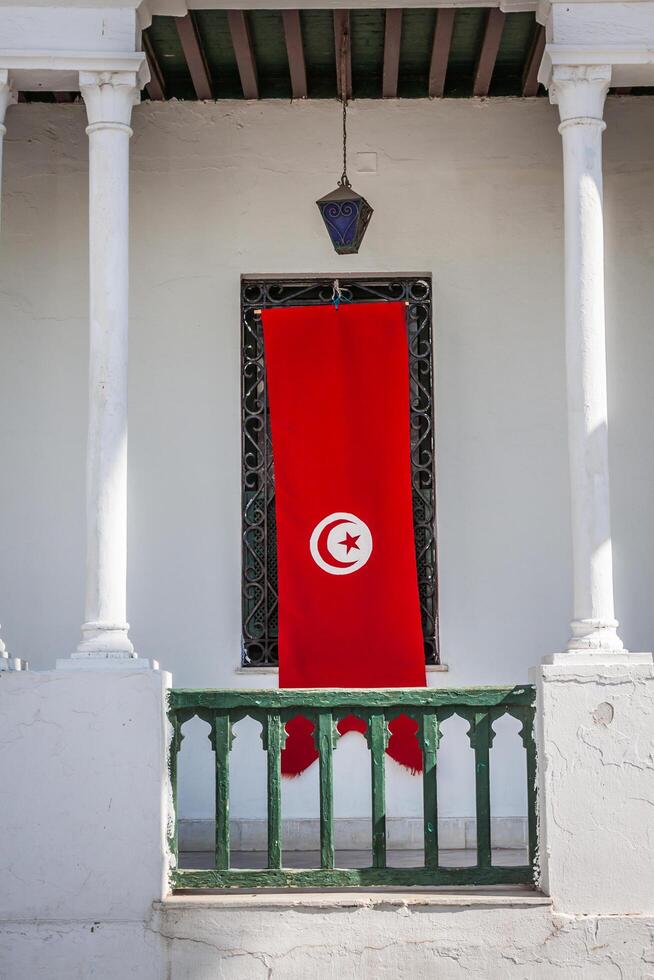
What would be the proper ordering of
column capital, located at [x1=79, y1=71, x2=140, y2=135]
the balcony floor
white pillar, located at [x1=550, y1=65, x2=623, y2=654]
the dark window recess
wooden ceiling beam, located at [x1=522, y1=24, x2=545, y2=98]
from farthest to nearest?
the dark window recess → wooden ceiling beam, located at [x1=522, y1=24, x2=545, y2=98] → the balcony floor → column capital, located at [x1=79, y1=71, x2=140, y2=135] → white pillar, located at [x1=550, y1=65, x2=623, y2=654]

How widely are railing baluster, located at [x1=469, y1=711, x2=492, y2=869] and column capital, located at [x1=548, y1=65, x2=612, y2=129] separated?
112 inches

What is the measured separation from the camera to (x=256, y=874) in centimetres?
629

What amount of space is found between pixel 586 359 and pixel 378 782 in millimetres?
2168

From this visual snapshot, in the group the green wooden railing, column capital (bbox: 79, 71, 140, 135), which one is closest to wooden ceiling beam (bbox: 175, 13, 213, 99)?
column capital (bbox: 79, 71, 140, 135)

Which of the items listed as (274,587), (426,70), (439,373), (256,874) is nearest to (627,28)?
(426,70)

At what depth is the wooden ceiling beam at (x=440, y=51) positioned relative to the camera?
289 inches

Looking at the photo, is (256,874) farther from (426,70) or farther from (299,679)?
(426,70)

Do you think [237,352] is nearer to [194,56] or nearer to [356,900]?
[194,56]

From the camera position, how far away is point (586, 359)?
661 cm

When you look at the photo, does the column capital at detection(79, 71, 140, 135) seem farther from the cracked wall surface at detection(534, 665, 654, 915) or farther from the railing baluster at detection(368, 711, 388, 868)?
the cracked wall surface at detection(534, 665, 654, 915)

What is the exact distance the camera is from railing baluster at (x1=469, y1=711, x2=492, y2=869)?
20.7 ft

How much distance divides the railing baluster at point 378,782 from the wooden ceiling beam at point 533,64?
3.67m

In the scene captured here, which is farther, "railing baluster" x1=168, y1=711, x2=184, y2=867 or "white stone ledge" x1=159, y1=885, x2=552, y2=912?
"railing baluster" x1=168, y1=711, x2=184, y2=867

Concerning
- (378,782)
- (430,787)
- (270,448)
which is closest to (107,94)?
(270,448)
